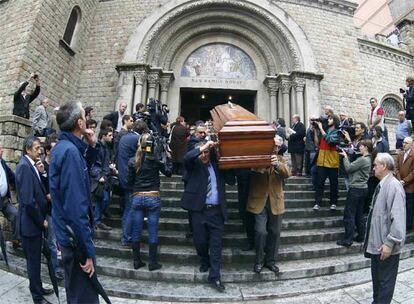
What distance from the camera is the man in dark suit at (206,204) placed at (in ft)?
12.1

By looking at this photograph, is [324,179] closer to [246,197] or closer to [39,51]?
[246,197]

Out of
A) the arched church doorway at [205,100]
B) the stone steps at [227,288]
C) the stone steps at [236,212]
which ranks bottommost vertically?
the stone steps at [227,288]

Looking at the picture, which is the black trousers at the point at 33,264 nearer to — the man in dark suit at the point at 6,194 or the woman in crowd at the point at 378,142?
the man in dark suit at the point at 6,194

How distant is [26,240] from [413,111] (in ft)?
26.3

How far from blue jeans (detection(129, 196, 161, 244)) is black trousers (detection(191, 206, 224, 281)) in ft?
1.77

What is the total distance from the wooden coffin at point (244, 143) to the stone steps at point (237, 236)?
70.3 inches

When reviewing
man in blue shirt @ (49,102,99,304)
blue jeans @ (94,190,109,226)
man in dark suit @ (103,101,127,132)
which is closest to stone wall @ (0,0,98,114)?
man in dark suit @ (103,101,127,132)

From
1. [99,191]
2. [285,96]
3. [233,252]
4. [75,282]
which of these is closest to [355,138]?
[233,252]

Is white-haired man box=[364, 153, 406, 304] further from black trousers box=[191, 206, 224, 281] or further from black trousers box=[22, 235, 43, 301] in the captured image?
black trousers box=[22, 235, 43, 301]

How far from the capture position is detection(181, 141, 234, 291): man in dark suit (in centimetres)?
370

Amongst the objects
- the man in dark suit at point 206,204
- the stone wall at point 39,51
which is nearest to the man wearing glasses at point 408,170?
the man in dark suit at point 206,204

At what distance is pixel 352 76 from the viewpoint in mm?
12297

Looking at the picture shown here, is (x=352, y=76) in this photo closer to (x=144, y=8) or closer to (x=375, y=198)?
(x=144, y=8)

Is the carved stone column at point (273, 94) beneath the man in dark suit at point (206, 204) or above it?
above
